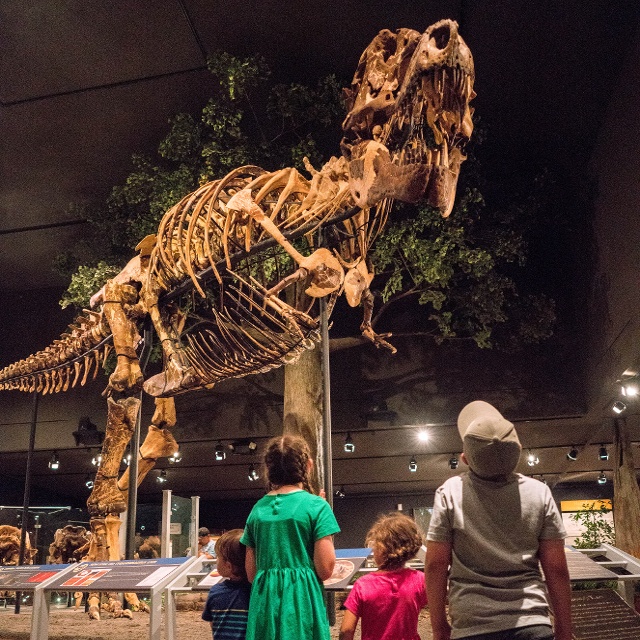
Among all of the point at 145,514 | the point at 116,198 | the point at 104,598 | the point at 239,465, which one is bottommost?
the point at 104,598

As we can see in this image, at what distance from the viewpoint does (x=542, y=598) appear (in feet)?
6.86

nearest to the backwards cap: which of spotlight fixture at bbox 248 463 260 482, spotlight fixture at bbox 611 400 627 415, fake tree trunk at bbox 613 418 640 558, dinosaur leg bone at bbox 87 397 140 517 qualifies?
dinosaur leg bone at bbox 87 397 140 517

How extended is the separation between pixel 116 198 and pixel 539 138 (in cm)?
632

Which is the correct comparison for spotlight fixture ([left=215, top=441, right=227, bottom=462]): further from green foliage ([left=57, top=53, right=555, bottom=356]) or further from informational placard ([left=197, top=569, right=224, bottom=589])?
informational placard ([left=197, top=569, right=224, bottom=589])

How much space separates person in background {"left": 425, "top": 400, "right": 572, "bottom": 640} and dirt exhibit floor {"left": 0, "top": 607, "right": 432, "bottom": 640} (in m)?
3.56

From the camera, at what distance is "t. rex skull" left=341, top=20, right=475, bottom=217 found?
406 cm

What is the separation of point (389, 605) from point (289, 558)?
1.71 ft

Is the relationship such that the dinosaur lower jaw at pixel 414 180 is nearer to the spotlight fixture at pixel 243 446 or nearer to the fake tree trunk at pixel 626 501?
the fake tree trunk at pixel 626 501

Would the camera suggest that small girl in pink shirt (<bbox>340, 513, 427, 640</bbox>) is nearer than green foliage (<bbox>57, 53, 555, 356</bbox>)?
Yes

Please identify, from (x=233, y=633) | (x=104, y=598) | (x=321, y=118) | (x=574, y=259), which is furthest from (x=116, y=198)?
(x=233, y=633)

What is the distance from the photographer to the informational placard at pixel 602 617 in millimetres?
3254

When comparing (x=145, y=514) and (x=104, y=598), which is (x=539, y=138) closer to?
(x=104, y=598)

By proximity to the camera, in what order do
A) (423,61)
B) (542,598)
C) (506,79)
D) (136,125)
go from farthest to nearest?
(136,125), (506,79), (423,61), (542,598)

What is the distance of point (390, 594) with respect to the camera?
2766 mm
